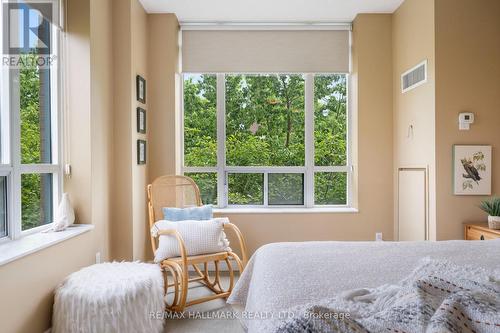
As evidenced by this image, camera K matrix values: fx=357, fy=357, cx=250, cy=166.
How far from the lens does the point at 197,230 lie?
2.92 meters

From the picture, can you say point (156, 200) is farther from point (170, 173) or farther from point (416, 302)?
point (416, 302)

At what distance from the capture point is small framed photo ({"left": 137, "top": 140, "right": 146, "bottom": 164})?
3551 millimetres

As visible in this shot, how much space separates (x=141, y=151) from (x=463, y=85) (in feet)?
10.0

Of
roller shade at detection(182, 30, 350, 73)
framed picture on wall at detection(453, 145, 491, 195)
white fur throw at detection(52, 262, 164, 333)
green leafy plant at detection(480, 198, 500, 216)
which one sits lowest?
white fur throw at detection(52, 262, 164, 333)

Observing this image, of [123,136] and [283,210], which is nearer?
[123,136]

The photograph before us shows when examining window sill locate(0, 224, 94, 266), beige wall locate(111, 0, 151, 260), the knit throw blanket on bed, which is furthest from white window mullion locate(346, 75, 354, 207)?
the knit throw blanket on bed

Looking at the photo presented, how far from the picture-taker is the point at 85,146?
2836 millimetres

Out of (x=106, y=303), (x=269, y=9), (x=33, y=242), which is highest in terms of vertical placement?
(x=269, y=9)

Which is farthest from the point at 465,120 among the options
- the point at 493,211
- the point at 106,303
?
the point at 106,303

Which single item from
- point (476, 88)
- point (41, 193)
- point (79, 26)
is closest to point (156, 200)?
point (41, 193)

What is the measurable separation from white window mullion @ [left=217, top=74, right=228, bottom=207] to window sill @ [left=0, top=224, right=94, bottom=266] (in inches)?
66.5

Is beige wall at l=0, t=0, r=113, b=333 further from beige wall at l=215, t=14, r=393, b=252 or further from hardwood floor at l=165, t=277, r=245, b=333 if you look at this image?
beige wall at l=215, t=14, r=393, b=252

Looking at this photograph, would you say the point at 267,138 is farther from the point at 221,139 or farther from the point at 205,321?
the point at 205,321

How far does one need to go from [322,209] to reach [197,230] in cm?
173
